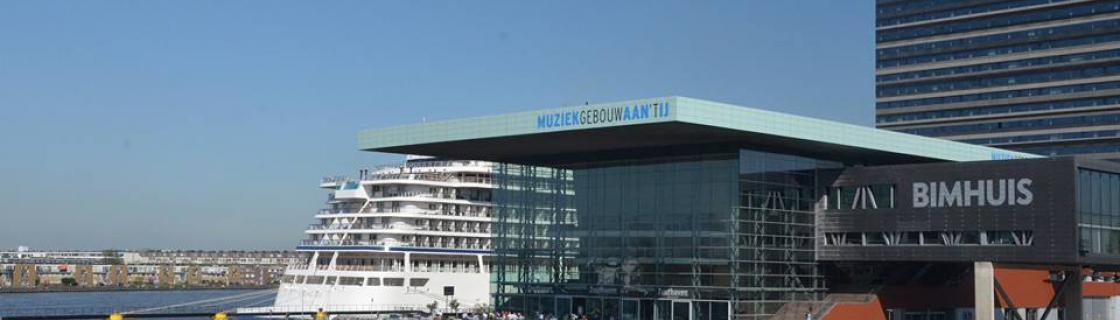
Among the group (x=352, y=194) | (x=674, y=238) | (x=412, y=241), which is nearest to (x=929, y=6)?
(x=412, y=241)

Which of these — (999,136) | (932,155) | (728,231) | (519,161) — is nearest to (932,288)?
(932,155)

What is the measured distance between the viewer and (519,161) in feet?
264

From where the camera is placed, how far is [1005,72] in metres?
147

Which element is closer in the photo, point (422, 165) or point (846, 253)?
point (846, 253)

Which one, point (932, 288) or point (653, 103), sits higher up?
point (653, 103)

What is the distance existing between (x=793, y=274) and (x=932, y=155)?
10.3 metres

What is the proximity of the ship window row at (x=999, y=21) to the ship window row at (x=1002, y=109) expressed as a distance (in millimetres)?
8515

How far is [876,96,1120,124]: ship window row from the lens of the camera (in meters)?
142

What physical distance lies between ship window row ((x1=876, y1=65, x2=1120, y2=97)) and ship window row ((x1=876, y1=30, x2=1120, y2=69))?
97.1 inches

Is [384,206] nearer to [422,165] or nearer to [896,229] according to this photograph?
[422,165]

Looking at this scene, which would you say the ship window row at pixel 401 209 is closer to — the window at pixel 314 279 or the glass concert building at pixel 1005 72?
the window at pixel 314 279

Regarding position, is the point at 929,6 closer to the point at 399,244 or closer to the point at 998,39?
the point at 998,39

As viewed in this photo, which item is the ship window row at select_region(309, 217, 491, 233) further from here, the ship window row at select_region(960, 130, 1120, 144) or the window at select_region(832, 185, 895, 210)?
the ship window row at select_region(960, 130, 1120, 144)

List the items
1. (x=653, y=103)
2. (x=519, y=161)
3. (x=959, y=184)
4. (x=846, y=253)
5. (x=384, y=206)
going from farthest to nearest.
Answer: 1. (x=384, y=206)
2. (x=519, y=161)
3. (x=846, y=253)
4. (x=959, y=184)
5. (x=653, y=103)
